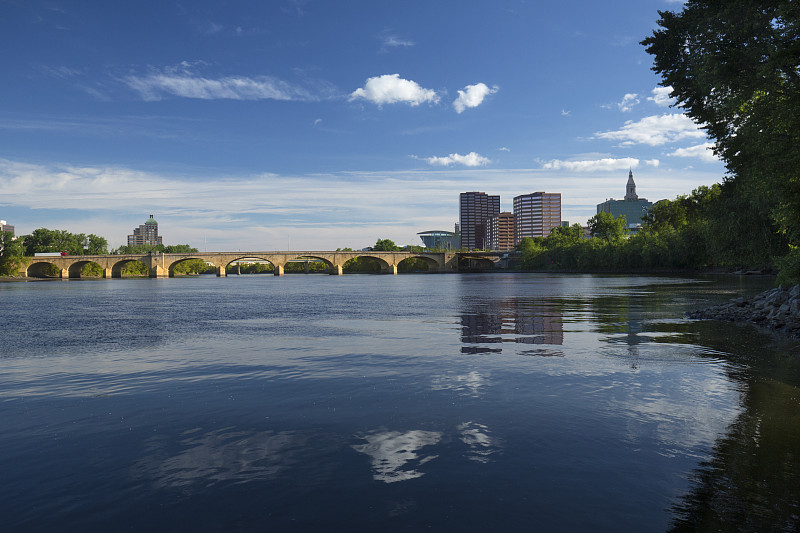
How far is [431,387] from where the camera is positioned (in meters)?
14.7

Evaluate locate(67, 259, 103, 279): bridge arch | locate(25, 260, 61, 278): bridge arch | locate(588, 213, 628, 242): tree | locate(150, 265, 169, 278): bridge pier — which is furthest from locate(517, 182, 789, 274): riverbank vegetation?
locate(25, 260, 61, 278): bridge arch

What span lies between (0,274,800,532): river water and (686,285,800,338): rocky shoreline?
5.43 meters

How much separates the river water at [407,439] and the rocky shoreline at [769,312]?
5430 millimetres

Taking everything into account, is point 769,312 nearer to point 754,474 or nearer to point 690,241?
point 754,474

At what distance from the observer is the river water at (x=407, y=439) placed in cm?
720

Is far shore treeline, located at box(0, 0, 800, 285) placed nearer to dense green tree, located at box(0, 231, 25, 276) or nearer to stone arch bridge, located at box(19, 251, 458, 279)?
stone arch bridge, located at box(19, 251, 458, 279)

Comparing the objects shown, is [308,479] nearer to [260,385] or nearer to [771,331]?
[260,385]

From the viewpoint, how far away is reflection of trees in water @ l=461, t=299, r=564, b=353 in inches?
957

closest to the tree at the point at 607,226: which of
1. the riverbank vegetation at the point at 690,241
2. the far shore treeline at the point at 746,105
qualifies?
the riverbank vegetation at the point at 690,241

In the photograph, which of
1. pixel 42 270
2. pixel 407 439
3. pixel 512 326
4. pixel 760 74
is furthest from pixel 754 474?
pixel 42 270

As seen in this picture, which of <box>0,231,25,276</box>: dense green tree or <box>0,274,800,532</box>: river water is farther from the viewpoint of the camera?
<box>0,231,25,276</box>: dense green tree

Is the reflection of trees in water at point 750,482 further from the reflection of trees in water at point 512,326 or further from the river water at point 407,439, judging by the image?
the reflection of trees in water at point 512,326

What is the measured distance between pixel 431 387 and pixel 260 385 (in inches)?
200

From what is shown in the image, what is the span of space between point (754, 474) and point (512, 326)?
73.0 feet
